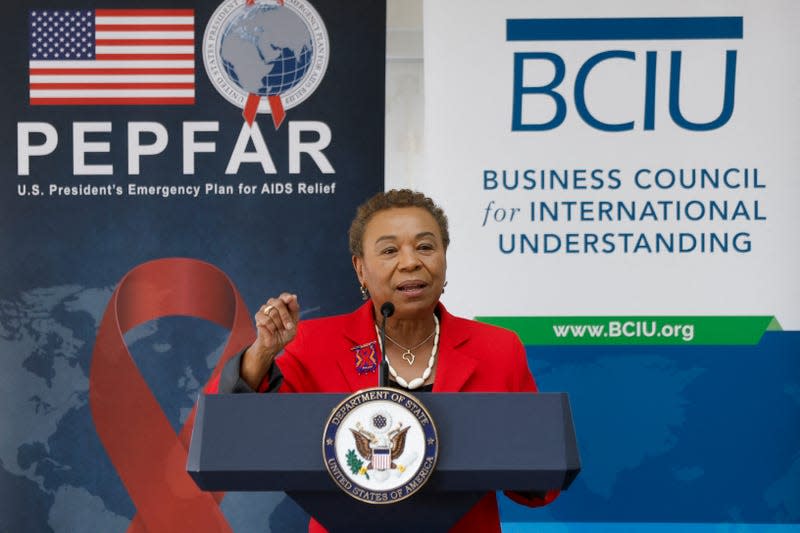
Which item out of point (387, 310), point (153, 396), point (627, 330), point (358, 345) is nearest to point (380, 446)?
point (387, 310)

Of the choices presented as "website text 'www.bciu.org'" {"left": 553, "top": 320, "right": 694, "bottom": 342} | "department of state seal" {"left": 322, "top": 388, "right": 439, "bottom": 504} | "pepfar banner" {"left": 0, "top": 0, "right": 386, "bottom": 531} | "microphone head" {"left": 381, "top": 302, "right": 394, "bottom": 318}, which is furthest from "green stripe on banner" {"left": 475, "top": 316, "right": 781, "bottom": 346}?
"department of state seal" {"left": 322, "top": 388, "right": 439, "bottom": 504}

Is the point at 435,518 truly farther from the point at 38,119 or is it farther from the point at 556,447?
the point at 38,119

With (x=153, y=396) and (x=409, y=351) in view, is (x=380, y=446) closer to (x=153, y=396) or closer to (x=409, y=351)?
(x=409, y=351)

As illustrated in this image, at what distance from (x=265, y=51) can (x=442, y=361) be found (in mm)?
2043

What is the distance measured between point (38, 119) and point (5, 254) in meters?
0.54

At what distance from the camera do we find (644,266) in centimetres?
375

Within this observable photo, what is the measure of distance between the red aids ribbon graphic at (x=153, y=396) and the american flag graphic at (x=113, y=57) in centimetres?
67

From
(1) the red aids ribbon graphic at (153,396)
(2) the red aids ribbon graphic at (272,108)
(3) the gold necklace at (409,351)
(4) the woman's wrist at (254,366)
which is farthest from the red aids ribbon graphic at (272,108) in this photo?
(4) the woman's wrist at (254,366)

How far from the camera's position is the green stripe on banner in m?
3.75

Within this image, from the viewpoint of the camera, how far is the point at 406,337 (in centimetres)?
232

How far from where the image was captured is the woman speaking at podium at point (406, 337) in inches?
85.7

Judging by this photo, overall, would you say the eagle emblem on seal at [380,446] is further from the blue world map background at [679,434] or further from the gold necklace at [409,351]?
the blue world map background at [679,434]

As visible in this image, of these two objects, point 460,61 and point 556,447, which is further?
point 460,61

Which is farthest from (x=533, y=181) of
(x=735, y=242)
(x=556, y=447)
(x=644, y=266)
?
(x=556, y=447)
